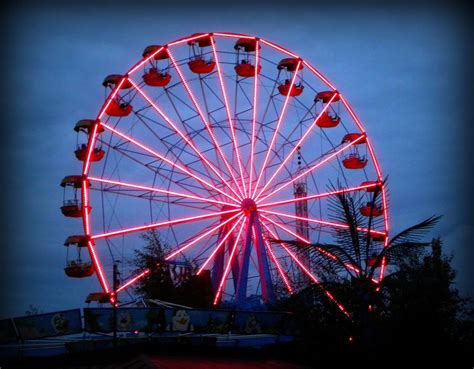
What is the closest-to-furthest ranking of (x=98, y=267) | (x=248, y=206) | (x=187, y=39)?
(x=98, y=267)
(x=248, y=206)
(x=187, y=39)

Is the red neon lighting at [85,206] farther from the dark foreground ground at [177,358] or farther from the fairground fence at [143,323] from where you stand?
the dark foreground ground at [177,358]

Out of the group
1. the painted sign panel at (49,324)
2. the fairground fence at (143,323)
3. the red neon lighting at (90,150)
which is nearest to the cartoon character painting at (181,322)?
the fairground fence at (143,323)

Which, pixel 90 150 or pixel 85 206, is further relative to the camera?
pixel 90 150

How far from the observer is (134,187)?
2658 centimetres

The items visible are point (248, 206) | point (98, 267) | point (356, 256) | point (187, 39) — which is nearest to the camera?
point (356, 256)

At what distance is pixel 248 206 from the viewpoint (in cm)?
2772

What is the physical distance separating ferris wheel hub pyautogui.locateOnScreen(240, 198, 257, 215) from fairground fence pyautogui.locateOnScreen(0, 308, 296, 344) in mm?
6429

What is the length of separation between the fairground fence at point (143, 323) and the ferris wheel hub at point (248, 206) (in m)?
6.43

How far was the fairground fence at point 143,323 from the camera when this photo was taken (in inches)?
764

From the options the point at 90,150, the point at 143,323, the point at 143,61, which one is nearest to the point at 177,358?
the point at 143,323

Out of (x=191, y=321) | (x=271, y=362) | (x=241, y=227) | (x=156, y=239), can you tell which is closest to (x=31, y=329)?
(x=191, y=321)

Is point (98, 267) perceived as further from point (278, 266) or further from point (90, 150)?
point (278, 266)

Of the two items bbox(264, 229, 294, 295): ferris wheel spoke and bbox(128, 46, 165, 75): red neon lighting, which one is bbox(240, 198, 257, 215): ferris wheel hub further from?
bbox(128, 46, 165, 75): red neon lighting

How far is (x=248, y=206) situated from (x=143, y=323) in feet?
25.5
